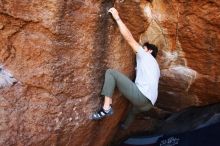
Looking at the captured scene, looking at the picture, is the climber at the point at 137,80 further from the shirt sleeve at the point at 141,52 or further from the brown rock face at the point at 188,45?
the brown rock face at the point at 188,45

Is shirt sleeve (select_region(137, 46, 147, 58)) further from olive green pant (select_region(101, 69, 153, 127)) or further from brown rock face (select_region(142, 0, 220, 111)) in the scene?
brown rock face (select_region(142, 0, 220, 111))

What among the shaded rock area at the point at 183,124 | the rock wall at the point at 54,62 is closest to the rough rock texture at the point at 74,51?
the rock wall at the point at 54,62

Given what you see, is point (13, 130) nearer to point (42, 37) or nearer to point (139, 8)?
point (42, 37)

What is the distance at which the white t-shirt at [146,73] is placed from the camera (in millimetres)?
4590

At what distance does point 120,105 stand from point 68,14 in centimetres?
141

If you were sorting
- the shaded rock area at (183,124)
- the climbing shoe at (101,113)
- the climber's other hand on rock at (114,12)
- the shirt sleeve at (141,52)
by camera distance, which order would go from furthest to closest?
the shaded rock area at (183,124), the climbing shoe at (101,113), the shirt sleeve at (141,52), the climber's other hand on rock at (114,12)

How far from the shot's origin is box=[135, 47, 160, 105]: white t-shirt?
4.59 m

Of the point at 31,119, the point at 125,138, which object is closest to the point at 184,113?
the point at 125,138

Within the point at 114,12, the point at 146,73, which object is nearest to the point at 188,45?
the point at 146,73

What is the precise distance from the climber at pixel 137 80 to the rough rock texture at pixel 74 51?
0.13 m

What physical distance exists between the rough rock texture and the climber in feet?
0.43

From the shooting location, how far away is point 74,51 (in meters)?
4.47

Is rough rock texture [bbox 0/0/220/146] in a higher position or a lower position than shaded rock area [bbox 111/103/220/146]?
higher

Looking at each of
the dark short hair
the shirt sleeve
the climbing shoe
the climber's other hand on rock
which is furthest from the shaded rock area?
the climber's other hand on rock
